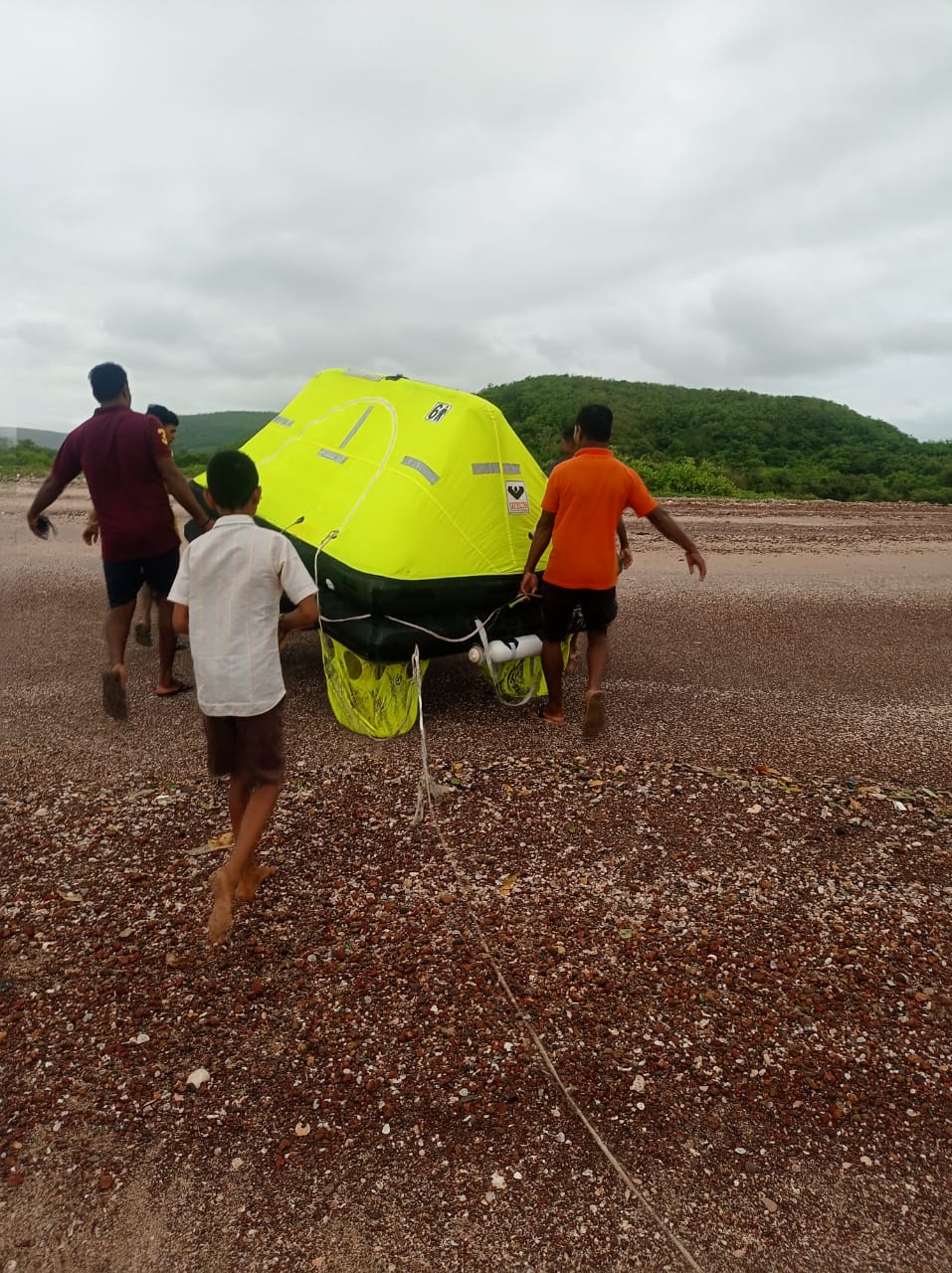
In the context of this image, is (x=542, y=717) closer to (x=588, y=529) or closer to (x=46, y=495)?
Answer: (x=588, y=529)

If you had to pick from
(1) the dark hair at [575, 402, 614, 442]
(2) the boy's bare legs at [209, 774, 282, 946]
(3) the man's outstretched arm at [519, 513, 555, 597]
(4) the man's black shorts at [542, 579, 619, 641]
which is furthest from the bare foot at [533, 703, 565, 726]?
(2) the boy's bare legs at [209, 774, 282, 946]

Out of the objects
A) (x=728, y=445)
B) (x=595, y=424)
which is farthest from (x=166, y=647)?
(x=728, y=445)

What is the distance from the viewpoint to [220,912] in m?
3.02

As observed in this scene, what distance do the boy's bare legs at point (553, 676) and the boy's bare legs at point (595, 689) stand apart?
22cm

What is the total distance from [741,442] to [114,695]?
1525 inches

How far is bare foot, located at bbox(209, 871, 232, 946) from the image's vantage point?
300 centimetres

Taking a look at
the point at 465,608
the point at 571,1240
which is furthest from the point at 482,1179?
the point at 465,608

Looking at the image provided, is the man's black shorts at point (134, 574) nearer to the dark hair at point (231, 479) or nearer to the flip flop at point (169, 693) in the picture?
the flip flop at point (169, 693)

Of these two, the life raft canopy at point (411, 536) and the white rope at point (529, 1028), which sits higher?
the life raft canopy at point (411, 536)

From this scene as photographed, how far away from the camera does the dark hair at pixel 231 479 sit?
10.3 feet

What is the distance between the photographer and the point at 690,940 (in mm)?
3285

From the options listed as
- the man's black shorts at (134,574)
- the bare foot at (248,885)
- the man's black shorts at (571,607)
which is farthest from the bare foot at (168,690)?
the bare foot at (248,885)

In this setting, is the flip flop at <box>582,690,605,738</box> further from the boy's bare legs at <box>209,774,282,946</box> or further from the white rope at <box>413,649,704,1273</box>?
the boy's bare legs at <box>209,774,282,946</box>

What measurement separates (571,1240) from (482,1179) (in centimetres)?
28
